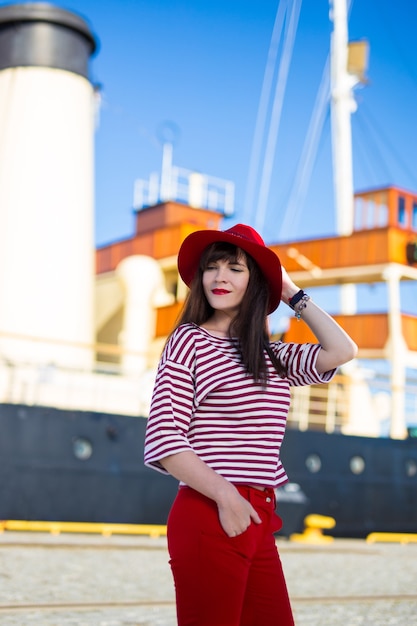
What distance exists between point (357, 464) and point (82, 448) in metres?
4.41

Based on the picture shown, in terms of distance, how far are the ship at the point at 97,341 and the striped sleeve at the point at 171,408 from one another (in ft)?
28.4

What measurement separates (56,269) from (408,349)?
18.7ft

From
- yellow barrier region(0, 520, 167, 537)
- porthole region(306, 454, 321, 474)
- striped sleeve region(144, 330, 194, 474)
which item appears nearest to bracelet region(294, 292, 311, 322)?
striped sleeve region(144, 330, 194, 474)

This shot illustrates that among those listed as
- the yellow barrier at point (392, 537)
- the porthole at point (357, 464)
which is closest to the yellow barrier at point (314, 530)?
the yellow barrier at point (392, 537)

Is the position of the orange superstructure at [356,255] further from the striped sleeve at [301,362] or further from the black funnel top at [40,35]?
the striped sleeve at [301,362]

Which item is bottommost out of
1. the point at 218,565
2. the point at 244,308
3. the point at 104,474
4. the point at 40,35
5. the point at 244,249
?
the point at 104,474

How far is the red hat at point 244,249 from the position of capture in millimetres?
2643

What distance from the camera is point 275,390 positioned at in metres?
2.52

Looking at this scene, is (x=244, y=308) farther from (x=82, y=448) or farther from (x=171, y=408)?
(x=82, y=448)

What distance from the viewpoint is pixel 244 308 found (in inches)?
104

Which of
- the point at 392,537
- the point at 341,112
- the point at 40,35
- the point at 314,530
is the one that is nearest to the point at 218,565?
the point at 314,530

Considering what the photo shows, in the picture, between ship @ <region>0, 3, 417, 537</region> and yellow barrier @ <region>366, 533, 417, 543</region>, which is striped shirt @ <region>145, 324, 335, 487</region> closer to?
ship @ <region>0, 3, 417, 537</region>

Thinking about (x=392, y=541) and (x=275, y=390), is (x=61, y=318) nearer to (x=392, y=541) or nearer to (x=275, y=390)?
(x=392, y=541)

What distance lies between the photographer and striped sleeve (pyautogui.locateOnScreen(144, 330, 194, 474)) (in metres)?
2.38
